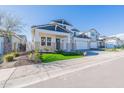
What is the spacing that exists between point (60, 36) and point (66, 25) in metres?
11.4

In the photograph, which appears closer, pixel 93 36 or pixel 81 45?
pixel 81 45

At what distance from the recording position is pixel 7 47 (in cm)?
2302

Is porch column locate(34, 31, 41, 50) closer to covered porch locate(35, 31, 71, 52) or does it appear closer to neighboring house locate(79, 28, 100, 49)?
covered porch locate(35, 31, 71, 52)

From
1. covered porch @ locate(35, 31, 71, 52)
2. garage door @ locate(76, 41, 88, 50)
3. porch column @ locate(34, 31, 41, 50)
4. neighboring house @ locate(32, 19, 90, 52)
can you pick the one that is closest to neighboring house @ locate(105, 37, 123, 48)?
garage door @ locate(76, 41, 88, 50)

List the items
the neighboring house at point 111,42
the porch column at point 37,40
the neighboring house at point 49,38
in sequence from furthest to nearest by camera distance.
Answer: the neighboring house at point 111,42 < the neighboring house at point 49,38 < the porch column at point 37,40

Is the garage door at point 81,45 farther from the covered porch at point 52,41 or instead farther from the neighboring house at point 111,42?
the neighboring house at point 111,42

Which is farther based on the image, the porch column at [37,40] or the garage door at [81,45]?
the garage door at [81,45]

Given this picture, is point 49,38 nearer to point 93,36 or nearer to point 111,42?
point 93,36

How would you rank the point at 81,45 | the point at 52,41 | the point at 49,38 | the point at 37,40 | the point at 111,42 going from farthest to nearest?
the point at 111,42
the point at 81,45
the point at 52,41
the point at 49,38
the point at 37,40

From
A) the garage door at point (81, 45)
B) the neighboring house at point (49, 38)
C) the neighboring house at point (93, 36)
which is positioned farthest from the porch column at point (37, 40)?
the neighboring house at point (93, 36)

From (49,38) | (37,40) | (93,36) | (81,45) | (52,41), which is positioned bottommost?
(81,45)

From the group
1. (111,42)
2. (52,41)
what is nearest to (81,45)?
(52,41)
